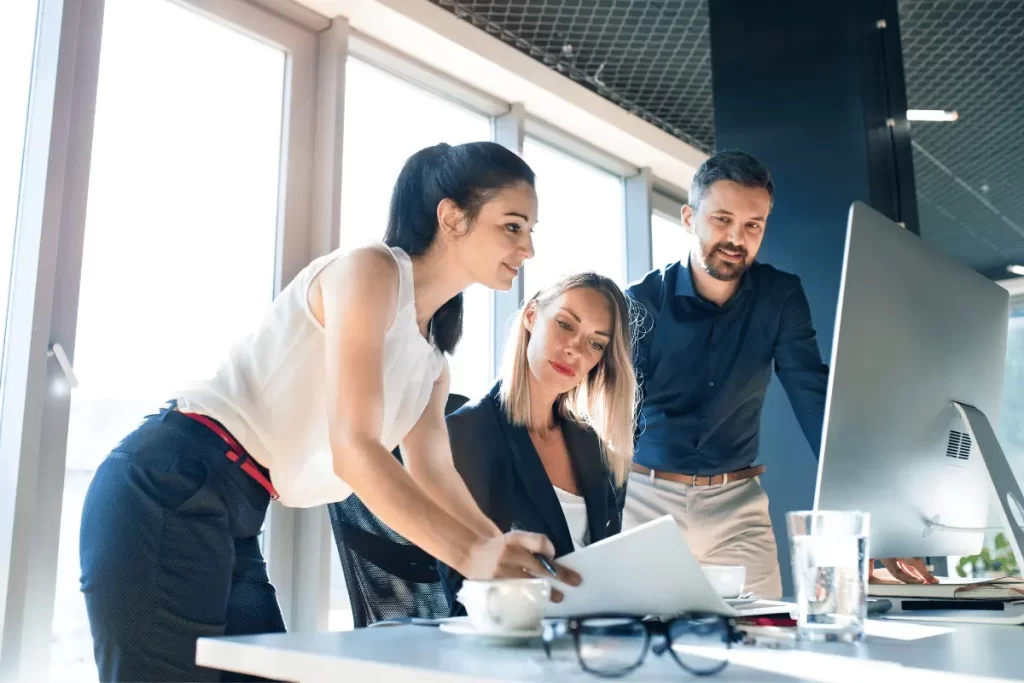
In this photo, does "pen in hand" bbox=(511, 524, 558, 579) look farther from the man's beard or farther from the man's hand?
the man's beard

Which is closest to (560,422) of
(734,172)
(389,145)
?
(734,172)

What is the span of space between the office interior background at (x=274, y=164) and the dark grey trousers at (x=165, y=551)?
1.09 m

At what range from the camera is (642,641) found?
0.68 m

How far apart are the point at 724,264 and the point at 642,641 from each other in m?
1.59

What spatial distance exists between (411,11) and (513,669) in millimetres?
2772

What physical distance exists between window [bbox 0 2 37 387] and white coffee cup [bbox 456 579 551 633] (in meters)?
1.80

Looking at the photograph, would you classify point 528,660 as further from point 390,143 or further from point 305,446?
point 390,143

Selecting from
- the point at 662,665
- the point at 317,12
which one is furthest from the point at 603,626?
the point at 317,12

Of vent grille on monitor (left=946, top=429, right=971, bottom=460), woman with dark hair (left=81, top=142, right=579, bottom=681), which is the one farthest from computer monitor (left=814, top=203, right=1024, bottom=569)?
woman with dark hair (left=81, top=142, right=579, bottom=681)

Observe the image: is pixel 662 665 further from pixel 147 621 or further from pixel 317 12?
pixel 317 12

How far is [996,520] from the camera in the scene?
4.15ft

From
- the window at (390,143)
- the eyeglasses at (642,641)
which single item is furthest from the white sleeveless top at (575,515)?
the window at (390,143)

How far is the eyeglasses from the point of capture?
66cm

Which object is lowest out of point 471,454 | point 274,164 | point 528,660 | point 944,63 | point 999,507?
point 528,660
